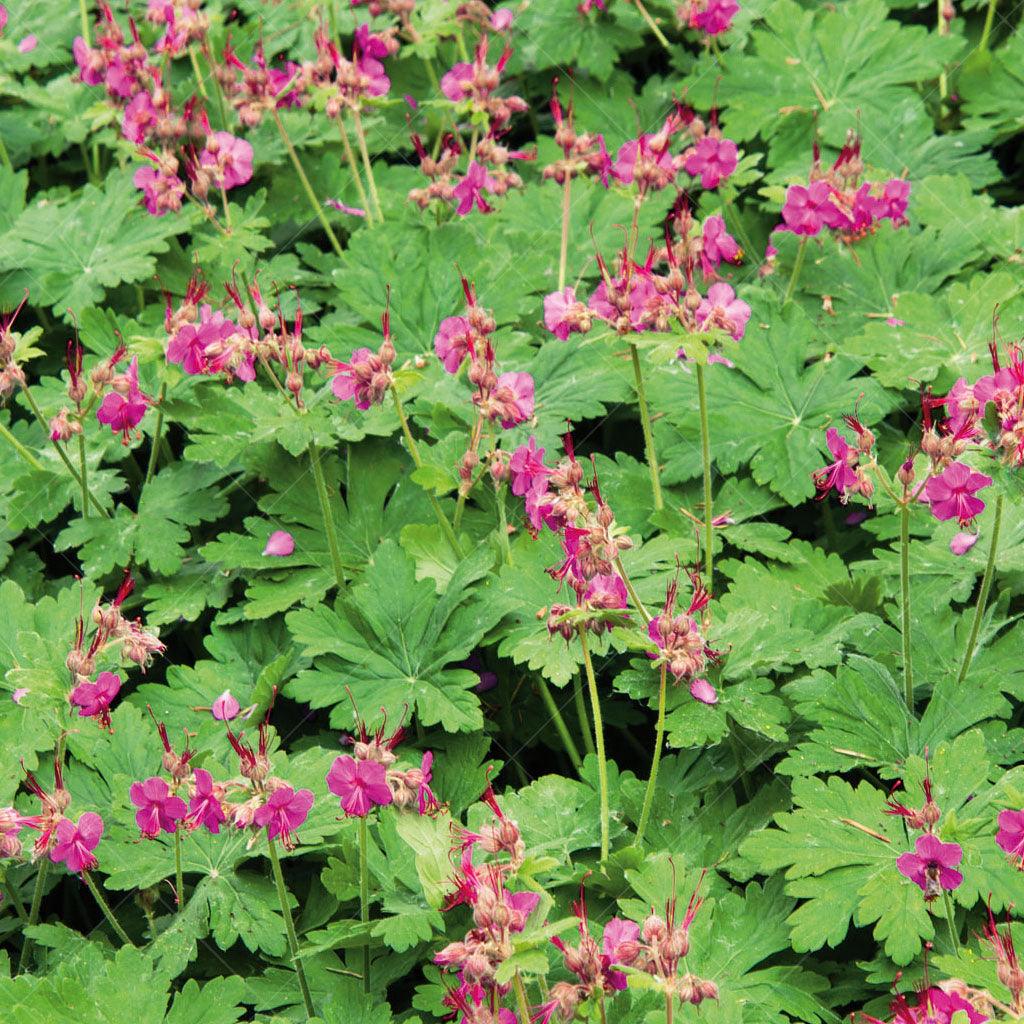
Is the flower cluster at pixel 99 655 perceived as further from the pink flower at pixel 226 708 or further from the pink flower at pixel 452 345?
the pink flower at pixel 452 345

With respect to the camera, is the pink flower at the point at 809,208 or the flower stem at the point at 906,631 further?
the pink flower at the point at 809,208

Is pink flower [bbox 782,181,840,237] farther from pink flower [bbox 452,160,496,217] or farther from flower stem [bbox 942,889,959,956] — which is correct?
flower stem [bbox 942,889,959,956]

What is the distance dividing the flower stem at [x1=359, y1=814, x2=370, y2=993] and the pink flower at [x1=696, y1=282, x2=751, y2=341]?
1154 millimetres

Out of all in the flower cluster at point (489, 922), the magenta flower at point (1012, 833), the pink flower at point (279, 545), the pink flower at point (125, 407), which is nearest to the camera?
the flower cluster at point (489, 922)

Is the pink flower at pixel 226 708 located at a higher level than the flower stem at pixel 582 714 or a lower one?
higher

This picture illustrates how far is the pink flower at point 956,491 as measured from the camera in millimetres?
2293

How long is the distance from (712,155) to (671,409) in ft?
2.34

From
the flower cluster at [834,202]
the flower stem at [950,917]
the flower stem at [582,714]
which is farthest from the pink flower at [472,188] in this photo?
the flower stem at [950,917]

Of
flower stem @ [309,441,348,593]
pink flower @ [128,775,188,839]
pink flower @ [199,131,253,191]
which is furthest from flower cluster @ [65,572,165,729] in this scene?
pink flower @ [199,131,253,191]

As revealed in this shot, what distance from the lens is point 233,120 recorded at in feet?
14.9

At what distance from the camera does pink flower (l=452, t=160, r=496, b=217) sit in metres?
3.67

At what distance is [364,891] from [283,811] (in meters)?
0.31

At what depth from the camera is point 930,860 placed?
6.96 feet

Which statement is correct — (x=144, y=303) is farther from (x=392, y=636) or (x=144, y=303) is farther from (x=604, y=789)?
(x=604, y=789)
